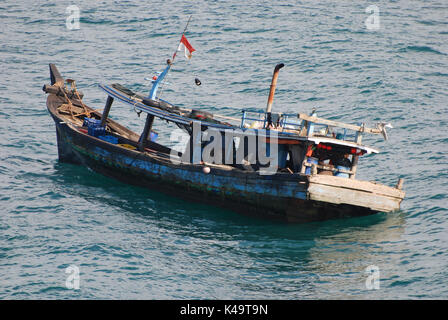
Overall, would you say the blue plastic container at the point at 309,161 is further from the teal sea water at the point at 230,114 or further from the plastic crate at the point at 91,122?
the plastic crate at the point at 91,122

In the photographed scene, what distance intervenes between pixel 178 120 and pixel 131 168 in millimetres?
2786

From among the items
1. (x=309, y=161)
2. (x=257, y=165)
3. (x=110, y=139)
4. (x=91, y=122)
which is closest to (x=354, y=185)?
(x=309, y=161)

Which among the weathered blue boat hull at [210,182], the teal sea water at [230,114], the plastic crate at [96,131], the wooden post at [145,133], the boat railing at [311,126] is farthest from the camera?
the plastic crate at [96,131]

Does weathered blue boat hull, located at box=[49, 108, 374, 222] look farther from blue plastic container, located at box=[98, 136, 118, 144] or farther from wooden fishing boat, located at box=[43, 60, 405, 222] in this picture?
blue plastic container, located at box=[98, 136, 118, 144]

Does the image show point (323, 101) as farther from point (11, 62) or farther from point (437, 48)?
point (11, 62)

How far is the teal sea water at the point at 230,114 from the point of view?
1697 centimetres

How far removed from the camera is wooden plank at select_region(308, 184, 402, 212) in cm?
1898

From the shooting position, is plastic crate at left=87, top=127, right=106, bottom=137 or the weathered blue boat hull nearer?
the weathered blue boat hull

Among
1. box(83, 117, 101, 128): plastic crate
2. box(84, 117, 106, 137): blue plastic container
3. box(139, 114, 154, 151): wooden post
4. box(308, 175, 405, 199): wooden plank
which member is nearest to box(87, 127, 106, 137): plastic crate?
box(84, 117, 106, 137): blue plastic container

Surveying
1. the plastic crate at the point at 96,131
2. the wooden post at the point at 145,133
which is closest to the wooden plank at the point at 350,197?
the wooden post at the point at 145,133

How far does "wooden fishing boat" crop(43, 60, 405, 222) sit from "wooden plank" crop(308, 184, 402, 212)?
1.2 inches

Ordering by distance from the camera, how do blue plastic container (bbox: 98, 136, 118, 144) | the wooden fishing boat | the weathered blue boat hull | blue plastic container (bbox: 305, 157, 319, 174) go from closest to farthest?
1. the wooden fishing boat
2. the weathered blue boat hull
3. blue plastic container (bbox: 305, 157, 319, 174)
4. blue plastic container (bbox: 98, 136, 118, 144)

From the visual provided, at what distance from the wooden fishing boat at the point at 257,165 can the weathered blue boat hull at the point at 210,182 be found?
33mm
